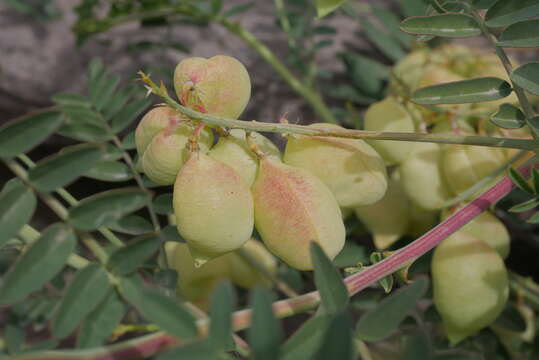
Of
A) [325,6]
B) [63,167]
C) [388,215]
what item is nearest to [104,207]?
[63,167]

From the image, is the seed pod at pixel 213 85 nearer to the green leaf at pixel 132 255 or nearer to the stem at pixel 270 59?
the green leaf at pixel 132 255

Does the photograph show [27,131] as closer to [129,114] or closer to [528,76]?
[129,114]

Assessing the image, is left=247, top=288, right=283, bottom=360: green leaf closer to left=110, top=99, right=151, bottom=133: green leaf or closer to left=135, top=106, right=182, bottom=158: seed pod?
left=135, top=106, right=182, bottom=158: seed pod

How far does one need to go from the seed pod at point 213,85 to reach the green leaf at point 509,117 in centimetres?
27

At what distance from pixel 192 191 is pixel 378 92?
33.3 inches

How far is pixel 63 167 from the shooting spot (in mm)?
468

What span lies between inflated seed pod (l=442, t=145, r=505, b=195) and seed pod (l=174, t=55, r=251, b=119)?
1.15 ft

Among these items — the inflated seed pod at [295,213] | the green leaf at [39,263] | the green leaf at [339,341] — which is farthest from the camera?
the inflated seed pod at [295,213]

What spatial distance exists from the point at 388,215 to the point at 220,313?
0.54 m

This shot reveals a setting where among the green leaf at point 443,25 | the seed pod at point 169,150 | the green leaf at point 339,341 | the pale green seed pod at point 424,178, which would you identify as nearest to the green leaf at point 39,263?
the seed pod at point 169,150

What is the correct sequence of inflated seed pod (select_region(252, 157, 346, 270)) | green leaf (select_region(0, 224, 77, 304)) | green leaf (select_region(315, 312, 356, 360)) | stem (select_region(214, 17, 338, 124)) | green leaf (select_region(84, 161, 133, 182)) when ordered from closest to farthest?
green leaf (select_region(315, 312, 356, 360)) < green leaf (select_region(0, 224, 77, 304)) < inflated seed pod (select_region(252, 157, 346, 270)) < green leaf (select_region(84, 161, 133, 182)) < stem (select_region(214, 17, 338, 124))

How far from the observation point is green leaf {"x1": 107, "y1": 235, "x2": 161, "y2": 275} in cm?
49

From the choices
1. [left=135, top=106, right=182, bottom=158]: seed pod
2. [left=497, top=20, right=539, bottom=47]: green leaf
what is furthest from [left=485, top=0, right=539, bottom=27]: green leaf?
[left=135, top=106, right=182, bottom=158]: seed pod

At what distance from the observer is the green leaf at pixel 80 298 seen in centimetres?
45
